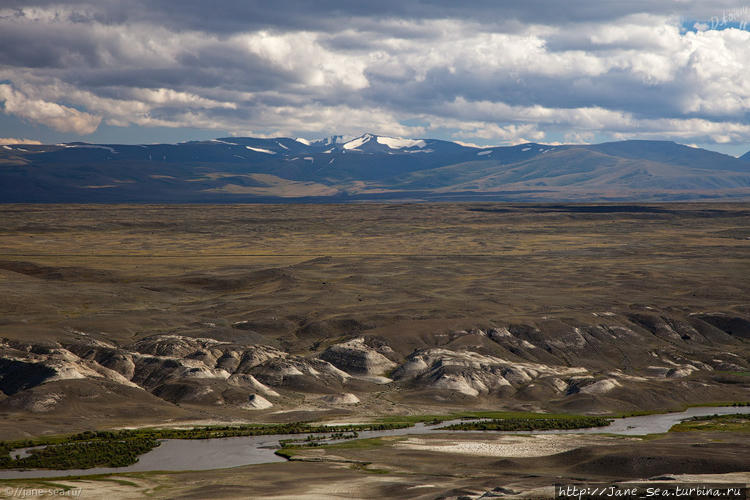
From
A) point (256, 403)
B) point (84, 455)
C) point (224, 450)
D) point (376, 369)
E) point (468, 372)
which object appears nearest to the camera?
point (84, 455)

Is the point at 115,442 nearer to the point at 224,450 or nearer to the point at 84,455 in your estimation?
the point at 84,455

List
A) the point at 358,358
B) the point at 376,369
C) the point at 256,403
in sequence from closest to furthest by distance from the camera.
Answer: the point at 256,403, the point at 376,369, the point at 358,358

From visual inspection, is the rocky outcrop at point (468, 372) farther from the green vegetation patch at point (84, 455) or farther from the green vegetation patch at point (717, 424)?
the green vegetation patch at point (84, 455)

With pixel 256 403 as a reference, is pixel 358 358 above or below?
above

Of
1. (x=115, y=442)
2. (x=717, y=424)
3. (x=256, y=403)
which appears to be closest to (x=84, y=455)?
(x=115, y=442)

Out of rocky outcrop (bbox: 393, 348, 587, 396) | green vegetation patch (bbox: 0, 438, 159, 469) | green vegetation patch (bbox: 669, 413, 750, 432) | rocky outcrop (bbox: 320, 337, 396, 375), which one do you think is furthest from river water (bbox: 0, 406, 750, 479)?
rocky outcrop (bbox: 320, 337, 396, 375)

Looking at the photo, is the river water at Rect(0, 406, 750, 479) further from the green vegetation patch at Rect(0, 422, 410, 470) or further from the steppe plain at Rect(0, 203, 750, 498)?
the steppe plain at Rect(0, 203, 750, 498)

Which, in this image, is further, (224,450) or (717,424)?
(717,424)

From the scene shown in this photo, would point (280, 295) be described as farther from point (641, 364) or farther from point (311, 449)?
point (311, 449)
